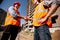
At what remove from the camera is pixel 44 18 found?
3.43 meters

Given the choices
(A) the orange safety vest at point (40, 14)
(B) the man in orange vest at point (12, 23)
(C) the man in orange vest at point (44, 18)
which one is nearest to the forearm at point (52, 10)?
(C) the man in orange vest at point (44, 18)

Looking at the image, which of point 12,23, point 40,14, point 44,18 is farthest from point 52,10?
point 12,23

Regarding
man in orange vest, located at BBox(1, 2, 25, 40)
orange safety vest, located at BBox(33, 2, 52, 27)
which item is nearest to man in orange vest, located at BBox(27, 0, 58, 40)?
orange safety vest, located at BBox(33, 2, 52, 27)

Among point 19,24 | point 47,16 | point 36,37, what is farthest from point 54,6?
point 19,24

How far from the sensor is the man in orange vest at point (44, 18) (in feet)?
11.1

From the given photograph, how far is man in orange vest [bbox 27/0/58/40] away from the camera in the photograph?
11.1 ft

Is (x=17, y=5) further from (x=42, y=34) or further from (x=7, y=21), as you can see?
(x=42, y=34)

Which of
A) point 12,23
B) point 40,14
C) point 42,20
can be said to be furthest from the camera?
point 12,23

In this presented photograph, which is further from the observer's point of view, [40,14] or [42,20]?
[40,14]

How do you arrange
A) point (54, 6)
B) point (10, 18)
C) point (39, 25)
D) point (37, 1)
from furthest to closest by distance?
point (10, 18)
point (37, 1)
point (39, 25)
point (54, 6)

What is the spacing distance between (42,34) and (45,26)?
0.16 metres

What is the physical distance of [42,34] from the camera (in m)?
3.46

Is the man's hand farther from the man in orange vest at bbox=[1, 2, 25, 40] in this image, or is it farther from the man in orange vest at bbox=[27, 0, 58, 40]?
the man in orange vest at bbox=[1, 2, 25, 40]

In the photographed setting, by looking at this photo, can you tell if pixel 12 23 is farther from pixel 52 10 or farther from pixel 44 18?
pixel 52 10
